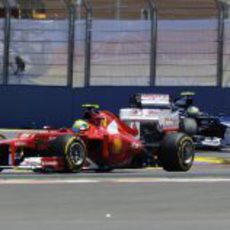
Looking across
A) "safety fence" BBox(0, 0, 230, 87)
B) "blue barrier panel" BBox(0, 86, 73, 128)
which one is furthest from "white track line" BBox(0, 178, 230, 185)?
"blue barrier panel" BBox(0, 86, 73, 128)

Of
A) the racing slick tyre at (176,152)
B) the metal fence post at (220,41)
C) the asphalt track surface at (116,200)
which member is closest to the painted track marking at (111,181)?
the asphalt track surface at (116,200)

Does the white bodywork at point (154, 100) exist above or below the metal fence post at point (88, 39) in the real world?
below

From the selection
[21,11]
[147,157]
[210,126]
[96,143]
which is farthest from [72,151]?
[21,11]

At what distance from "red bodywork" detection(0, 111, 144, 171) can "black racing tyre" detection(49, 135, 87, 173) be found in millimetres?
125

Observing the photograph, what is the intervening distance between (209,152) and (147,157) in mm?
6879

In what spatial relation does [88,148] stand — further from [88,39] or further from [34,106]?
[34,106]

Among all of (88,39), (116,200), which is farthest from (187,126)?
(88,39)

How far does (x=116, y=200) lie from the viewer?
1187 centimetres

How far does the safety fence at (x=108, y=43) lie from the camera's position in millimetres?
27672

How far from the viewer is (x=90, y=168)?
16.5m

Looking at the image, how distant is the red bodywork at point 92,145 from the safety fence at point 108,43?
11118mm

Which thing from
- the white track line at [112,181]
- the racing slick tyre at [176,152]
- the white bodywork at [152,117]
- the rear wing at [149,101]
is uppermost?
the rear wing at [149,101]

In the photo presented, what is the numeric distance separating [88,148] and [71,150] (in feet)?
3.25

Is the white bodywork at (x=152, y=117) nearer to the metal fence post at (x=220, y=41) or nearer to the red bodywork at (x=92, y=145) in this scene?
the red bodywork at (x=92, y=145)
